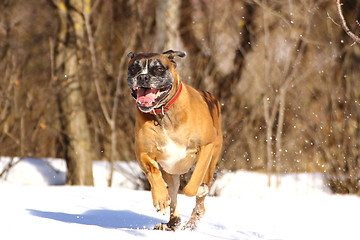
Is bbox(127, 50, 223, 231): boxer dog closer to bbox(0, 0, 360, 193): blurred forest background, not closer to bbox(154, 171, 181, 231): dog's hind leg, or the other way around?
bbox(154, 171, 181, 231): dog's hind leg

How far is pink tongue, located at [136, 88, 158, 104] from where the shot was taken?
491 cm

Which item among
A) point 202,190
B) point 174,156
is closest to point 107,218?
point 202,190

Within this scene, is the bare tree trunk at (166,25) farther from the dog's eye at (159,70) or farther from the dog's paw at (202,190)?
the dog's eye at (159,70)

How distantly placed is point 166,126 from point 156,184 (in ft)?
1.45

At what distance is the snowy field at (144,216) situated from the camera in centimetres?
483

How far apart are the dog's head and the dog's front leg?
0.42m

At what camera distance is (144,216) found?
667 centimetres

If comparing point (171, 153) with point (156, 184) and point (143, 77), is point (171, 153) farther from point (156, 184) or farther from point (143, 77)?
point (143, 77)

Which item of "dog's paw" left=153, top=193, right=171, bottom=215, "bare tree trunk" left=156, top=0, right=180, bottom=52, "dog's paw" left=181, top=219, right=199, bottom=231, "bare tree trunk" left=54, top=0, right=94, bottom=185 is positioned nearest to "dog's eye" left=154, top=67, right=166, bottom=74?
"dog's paw" left=153, top=193, right=171, bottom=215

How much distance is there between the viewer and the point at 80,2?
10.7 metres

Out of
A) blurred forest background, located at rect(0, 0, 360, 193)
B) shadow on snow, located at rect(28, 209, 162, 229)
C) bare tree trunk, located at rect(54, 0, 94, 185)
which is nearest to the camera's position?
shadow on snow, located at rect(28, 209, 162, 229)

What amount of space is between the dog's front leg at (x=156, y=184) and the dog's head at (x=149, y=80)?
424 mm

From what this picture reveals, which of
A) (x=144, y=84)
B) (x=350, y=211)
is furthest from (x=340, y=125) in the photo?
(x=144, y=84)

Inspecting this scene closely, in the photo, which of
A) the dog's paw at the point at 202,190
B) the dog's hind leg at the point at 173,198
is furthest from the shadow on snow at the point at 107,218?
the dog's paw at the point at 202,190
